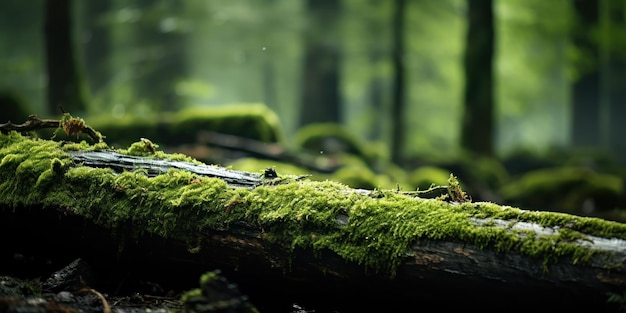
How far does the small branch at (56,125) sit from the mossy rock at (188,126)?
547 centimetres

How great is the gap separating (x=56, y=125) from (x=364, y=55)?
15390 mm

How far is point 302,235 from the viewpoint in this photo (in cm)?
305

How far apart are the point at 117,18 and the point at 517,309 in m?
15.8

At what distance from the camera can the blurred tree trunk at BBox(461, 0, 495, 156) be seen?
43.7 ft

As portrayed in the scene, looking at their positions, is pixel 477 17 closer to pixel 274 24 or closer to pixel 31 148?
pixel 274 24

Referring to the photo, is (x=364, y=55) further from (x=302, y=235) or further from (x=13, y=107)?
(x=302, y=235)

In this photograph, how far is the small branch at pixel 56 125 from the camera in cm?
424

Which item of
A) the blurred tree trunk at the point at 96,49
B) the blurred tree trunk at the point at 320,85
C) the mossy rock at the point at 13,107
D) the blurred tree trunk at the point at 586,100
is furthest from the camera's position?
the blurred tree trunk at the point at 96,49

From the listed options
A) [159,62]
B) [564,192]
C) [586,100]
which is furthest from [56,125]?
[586,100]

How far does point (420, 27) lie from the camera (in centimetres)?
1744

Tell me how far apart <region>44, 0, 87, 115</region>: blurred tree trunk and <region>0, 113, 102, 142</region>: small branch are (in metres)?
8.13

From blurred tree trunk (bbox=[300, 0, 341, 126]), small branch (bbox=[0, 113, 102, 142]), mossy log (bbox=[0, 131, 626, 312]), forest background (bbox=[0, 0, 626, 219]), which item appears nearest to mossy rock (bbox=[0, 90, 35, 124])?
forest background (bbox=[0, 0, 626, 219])

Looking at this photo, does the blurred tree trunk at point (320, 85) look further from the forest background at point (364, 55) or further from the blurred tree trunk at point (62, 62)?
the blurred tree trunk at point (62, 62)

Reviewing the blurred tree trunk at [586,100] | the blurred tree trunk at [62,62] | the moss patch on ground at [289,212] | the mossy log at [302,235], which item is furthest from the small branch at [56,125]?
the blurred tree trunk at [586,100]
